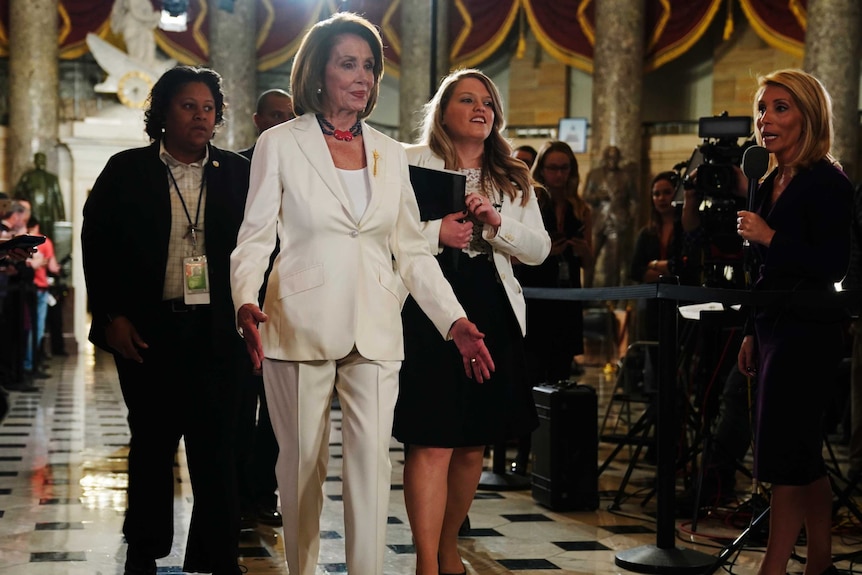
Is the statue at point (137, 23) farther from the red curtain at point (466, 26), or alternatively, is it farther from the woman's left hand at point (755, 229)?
the woman's left hand at point (755, 229)

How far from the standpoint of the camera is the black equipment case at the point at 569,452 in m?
5.54

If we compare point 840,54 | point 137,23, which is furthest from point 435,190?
point 137,23

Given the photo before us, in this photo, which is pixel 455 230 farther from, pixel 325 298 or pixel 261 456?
pixel 261 456

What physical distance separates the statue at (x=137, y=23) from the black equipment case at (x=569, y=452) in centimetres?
1272

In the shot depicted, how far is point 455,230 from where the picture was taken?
3.69 meters

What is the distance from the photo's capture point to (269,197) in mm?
3102

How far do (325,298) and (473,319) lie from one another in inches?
36.2

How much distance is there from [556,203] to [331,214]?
3.67 m

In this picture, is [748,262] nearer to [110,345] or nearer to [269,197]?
[269,197]

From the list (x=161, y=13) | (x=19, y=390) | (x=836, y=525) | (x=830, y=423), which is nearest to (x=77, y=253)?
(x=161, y=13)

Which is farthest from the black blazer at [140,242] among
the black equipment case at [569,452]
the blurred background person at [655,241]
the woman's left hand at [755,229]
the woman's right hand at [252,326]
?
the blurred background person at [655,241]

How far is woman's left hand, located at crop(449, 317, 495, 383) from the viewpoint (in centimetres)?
323

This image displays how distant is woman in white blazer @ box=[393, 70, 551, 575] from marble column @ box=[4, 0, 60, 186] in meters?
13.4

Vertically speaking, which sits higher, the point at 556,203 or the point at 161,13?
the point at 161,13
